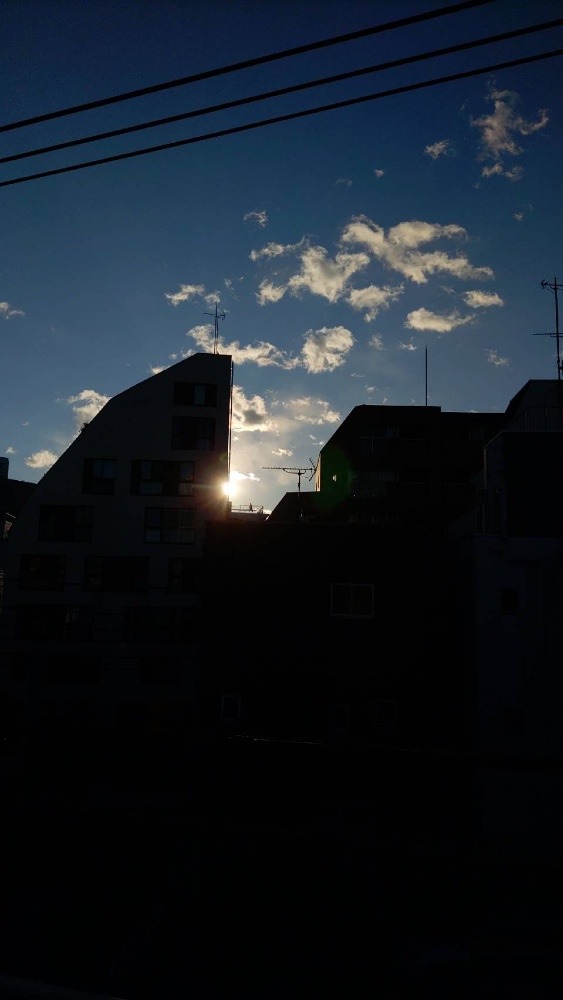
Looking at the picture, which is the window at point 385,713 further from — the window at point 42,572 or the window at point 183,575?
the window at point 42,572

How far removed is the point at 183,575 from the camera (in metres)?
31.9

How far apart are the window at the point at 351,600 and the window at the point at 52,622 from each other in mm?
16692

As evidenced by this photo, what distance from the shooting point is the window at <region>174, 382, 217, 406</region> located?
33.9m

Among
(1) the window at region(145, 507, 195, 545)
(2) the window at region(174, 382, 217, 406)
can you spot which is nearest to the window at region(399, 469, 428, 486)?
(2) the window at region(174, 382, 217, 406)

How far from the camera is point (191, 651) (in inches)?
1225

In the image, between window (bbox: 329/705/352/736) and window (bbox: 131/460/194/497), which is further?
window (bbox: 131/460/194/497)

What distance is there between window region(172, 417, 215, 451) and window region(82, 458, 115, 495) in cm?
342

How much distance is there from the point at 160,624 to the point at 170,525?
4822 millimetres

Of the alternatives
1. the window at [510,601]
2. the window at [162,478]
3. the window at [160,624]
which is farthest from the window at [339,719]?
the window at [162,478]

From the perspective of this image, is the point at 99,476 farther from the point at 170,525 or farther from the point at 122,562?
the point at 122,562

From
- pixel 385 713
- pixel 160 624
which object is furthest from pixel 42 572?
pixel 385 713

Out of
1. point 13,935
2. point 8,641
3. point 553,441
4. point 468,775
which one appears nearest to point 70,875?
point 13,935

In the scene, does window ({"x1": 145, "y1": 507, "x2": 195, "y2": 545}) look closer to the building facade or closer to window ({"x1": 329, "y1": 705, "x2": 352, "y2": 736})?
the building facade

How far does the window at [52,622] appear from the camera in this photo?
1222 inches
